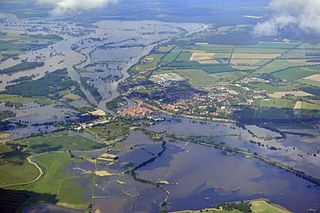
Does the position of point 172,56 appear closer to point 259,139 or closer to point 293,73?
point 293,73

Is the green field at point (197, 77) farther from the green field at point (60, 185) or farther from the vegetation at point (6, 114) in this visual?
the green field at point (60, 185)

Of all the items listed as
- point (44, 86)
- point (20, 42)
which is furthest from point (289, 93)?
point (20, 42)

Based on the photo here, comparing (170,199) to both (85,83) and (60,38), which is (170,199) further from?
(60,38)

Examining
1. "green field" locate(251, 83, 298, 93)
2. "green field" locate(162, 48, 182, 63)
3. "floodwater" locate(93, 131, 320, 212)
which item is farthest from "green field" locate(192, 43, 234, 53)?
"floodwater" locate(93, 131, 320, 212)

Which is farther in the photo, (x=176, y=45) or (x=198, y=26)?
(x=198, y=26)

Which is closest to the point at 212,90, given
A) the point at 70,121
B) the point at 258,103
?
the point at 258,103

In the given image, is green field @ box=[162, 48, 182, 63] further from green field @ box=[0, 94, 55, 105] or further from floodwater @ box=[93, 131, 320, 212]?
floodwater @ box=[93, 131, 320, 212]
